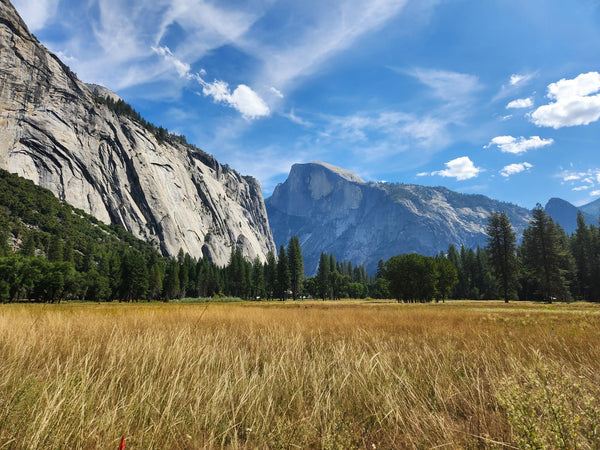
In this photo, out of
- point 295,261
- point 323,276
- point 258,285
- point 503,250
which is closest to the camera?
point 503,250

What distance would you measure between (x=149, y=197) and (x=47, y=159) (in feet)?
121

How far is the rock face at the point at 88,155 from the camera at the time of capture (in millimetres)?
105875

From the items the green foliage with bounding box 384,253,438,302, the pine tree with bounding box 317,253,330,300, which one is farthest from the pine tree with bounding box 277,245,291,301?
the green foliage with bounding box 384,253,438,302

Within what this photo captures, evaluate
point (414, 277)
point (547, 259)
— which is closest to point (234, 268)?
point (414, 277)

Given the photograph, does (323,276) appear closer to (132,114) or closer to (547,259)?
(547,259)

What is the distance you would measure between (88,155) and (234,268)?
264ft

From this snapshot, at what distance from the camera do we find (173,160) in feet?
524

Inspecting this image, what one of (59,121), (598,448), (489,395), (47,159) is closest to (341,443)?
(598,448)

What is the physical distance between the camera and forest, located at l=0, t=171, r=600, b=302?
152 ft

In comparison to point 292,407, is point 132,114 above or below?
above

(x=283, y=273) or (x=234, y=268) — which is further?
(x=234, y=268)

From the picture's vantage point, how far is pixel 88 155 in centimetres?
11988

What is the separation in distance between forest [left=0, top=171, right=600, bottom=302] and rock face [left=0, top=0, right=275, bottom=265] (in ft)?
35.0

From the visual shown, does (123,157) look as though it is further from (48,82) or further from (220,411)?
(220,411)
